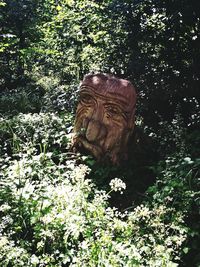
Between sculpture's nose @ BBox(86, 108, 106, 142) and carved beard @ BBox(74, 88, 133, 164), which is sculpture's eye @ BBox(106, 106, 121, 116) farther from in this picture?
sculpture's nose @ BBox(86, 108, 106, 142)

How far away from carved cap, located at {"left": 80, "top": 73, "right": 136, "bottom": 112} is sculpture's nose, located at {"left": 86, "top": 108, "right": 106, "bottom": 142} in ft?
0.85

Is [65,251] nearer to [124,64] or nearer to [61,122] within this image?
[61,122]

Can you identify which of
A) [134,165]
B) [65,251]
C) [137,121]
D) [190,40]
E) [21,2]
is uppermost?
[21,2]

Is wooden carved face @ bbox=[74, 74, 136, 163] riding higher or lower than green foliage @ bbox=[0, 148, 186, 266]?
higher

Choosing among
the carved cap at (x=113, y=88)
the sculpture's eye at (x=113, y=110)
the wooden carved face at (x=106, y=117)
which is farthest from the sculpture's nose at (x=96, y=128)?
the carved cap at (x=113, y=88)

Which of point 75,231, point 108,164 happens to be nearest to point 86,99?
point 108,164

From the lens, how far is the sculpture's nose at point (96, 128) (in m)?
4.64

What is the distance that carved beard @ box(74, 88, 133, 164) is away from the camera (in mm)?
4633

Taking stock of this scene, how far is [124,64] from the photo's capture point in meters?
6.63

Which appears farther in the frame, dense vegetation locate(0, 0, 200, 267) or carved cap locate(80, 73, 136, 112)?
carved cap locate(80, 73, 136, 112)

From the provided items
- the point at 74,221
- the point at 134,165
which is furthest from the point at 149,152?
the point at 74,221

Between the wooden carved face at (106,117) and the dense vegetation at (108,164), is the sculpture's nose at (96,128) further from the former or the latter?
the dense vegetation at (108,164)

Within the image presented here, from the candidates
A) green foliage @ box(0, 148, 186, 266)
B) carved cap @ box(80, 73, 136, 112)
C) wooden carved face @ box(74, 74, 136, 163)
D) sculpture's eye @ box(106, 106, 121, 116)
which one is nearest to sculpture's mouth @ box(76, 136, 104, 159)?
wooden carved face @ box(74, 74, 136, 163)

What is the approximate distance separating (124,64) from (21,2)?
591 cm
